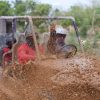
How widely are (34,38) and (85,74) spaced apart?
1.28m

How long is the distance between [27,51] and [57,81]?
5.17 feet

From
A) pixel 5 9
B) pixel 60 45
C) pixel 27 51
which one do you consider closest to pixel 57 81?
pixel 27 51

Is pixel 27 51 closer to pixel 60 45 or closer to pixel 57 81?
pixel 60 45

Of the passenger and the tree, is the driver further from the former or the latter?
the tree

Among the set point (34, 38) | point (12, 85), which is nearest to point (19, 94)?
point (12, 85)

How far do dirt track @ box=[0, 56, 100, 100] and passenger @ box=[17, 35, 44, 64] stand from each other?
0.60 ft

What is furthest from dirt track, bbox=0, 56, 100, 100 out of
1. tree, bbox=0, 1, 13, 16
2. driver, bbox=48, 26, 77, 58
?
tree, bbox=0, 1, 13, 16

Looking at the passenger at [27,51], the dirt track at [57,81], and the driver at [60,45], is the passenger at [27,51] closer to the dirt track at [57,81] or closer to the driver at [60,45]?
the dirt track at [57,81]

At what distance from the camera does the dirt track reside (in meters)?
6.31

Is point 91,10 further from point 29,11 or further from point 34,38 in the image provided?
point 34,38

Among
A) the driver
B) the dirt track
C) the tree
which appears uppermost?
the driver

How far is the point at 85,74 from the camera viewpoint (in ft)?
21.6

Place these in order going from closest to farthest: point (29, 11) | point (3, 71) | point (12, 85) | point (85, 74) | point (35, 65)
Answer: point (85, 74) → point (35, 65) → point (12, 85) → point (3, 71) → point (29, 11)

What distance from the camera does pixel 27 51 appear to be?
26.2ft
